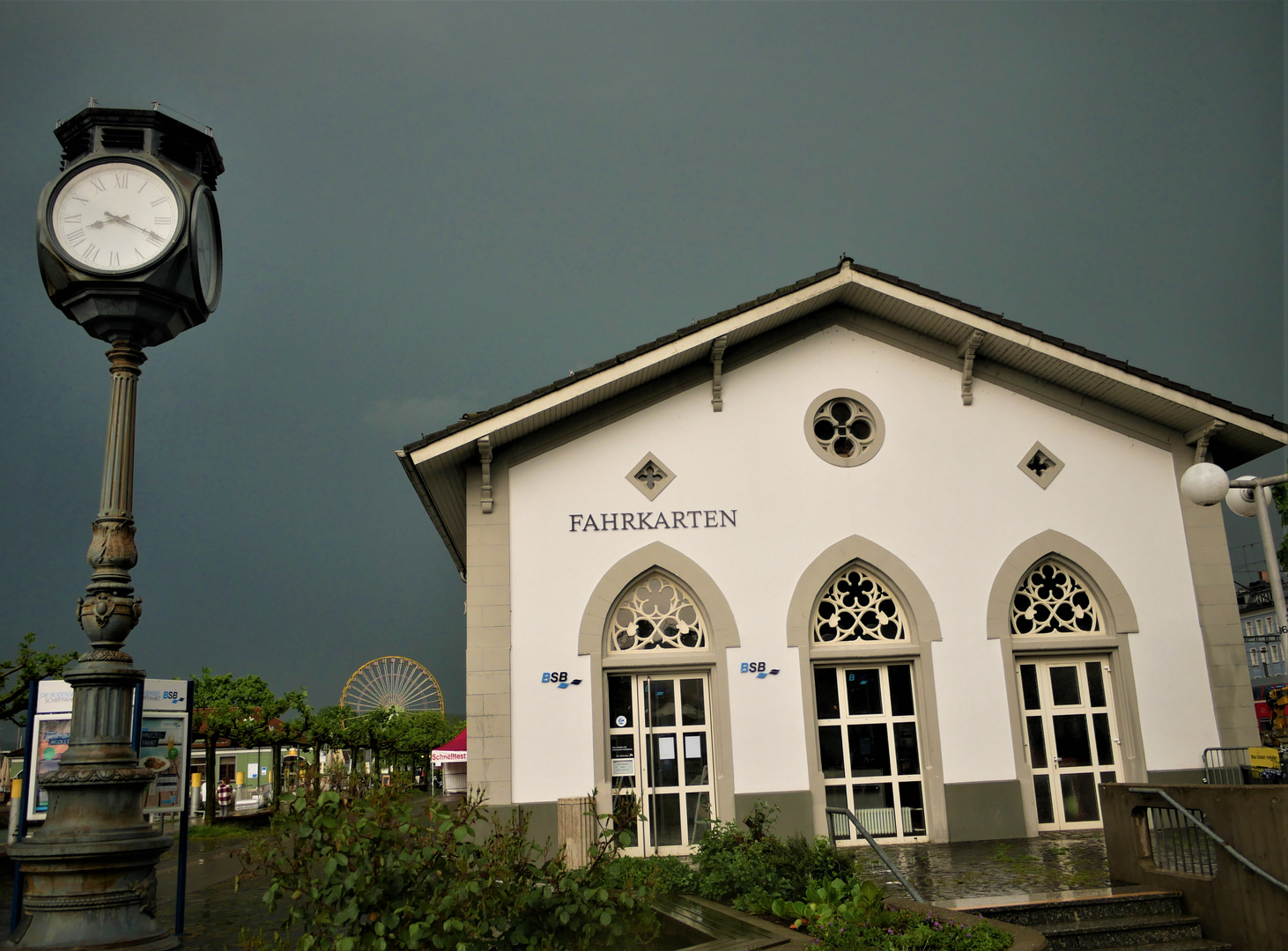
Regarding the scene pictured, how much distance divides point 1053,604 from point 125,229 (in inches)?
478

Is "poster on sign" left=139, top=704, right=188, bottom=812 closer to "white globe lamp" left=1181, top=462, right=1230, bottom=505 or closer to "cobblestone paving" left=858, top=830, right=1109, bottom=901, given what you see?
"cobblestone paving" left=858, top=830, right=1109, bottom=901

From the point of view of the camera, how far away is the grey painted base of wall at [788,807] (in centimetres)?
1246

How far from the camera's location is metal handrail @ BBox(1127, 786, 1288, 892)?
7699 millimetres

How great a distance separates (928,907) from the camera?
22.1 ft

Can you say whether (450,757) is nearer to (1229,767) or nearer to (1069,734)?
(1069,734)

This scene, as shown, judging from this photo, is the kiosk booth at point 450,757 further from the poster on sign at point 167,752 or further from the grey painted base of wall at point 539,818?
the poster on sign at point 167,752

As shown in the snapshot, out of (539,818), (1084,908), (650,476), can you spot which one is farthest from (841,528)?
(1084,908)

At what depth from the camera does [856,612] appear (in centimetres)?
1358

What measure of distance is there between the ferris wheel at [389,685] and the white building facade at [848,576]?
40236 millimetres

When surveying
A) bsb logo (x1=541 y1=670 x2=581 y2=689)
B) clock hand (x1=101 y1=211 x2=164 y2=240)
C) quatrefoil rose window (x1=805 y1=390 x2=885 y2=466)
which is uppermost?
quatrefoil rose window (x1=805 y1=390 x2=885 y2=466)

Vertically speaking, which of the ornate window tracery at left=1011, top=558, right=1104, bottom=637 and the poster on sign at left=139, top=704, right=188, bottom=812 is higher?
the ornate window tracery at left=1011, top=558, right=1104, bottom=637

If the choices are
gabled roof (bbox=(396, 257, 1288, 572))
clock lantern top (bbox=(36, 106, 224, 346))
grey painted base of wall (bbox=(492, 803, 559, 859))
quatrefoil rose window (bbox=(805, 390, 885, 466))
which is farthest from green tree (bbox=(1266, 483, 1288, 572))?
clock lantern top (bbox=(36, 106, 224, 346))

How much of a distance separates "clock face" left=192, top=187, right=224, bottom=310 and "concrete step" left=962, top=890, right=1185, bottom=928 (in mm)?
7467

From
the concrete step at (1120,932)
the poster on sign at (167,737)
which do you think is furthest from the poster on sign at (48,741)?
the concrete step at (1120,932)
